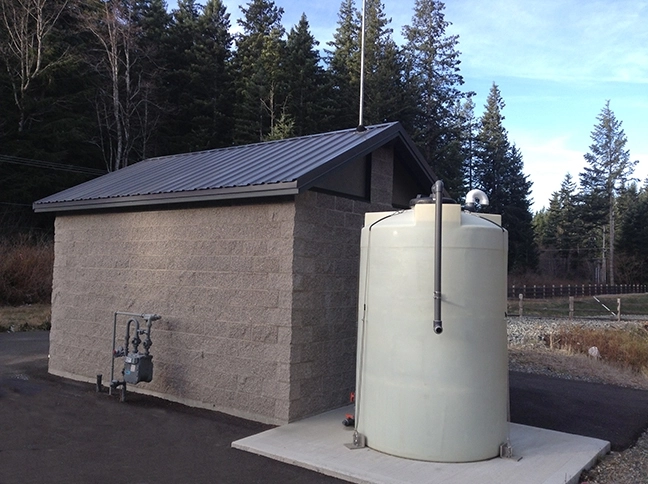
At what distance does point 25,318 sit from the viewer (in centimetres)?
1678

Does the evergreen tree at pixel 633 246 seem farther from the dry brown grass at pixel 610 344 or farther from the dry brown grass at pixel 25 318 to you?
the dry brown grass at pixel 25 318

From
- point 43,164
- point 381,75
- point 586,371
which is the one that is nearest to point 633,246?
point 381,75

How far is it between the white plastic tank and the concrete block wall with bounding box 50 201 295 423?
4.66 feet

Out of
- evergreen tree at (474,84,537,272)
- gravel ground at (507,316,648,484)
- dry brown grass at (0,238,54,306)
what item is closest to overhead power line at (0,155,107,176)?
dry brown grass at (0,238,54,306)

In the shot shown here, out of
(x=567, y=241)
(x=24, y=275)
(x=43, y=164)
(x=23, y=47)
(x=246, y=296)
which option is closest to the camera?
(x=246, y=296)

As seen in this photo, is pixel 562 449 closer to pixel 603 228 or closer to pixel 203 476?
pixel 203 476

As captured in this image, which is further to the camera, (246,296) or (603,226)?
(603,226)

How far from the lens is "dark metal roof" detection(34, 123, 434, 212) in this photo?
6555 mm

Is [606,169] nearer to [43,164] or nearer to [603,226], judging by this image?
[603,226]

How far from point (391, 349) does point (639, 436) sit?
350 centimetres

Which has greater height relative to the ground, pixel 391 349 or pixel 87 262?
pixel 87 262

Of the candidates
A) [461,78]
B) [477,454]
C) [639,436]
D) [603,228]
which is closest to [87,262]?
[477,454]

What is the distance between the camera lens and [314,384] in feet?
22.2

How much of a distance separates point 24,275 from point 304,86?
1820 centimetres
